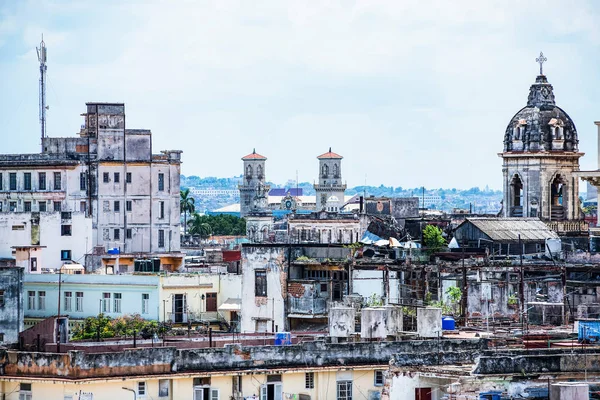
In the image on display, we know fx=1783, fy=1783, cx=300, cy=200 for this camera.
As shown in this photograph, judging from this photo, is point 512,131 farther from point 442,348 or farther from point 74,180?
point 442,348

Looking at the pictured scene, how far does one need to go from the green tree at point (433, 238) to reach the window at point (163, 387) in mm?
35013

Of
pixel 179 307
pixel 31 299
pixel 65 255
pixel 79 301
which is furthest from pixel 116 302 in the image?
pixel 65 255

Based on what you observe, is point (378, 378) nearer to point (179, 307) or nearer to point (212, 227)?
point (179, 307)

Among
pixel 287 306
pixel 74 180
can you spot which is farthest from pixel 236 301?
pixel 74 180

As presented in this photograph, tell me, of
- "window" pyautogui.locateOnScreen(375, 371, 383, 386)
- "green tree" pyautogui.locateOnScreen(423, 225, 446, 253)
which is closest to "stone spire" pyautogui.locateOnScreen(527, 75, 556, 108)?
"green tree" pyautogui.locateOnScreen(423, 225, 446, 253)

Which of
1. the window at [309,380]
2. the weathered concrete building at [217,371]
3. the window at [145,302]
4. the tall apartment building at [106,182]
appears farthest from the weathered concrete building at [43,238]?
the window at [309,380]

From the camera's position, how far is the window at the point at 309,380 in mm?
52375

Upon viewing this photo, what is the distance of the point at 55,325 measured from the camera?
57.8 metres

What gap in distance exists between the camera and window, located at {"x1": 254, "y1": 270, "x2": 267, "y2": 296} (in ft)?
246

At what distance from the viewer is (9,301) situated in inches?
2707

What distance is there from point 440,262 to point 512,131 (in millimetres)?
19374

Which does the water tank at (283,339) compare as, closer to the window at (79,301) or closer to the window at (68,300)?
the window at (79,301)

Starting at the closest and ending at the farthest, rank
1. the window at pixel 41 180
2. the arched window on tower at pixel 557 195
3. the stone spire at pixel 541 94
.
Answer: the arched window on tower at pixel 557 195, the stone spire at pixel 541 94, the window at pixel 41 180

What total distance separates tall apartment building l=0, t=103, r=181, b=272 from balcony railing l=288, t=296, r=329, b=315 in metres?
32.6
